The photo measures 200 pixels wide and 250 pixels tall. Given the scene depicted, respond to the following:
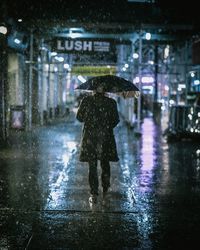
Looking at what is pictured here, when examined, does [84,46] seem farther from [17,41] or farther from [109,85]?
[109,85]

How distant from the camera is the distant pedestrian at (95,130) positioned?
861cm

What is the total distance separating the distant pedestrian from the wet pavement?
52cm

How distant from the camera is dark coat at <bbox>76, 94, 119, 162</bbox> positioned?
8.61 metres

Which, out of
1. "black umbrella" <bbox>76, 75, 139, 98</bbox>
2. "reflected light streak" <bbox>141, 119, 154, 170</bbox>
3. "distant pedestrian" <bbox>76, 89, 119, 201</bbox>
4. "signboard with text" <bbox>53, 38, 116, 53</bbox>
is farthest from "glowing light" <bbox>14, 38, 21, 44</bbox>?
"distant pedestrian" <bbox>76, 89, 119, 201</bbox>

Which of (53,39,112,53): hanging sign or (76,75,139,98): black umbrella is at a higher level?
(53,39,112,53): hanging sign

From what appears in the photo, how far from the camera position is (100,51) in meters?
22.0

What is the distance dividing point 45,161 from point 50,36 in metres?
11.8

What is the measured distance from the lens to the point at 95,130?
8.66 m

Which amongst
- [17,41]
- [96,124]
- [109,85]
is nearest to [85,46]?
[17,41]

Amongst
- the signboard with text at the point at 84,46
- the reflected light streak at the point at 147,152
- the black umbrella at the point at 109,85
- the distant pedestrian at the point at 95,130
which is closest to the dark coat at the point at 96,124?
the distant pedestrian at the point at 95,130

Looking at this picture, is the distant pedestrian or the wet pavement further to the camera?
the distant pedestrian

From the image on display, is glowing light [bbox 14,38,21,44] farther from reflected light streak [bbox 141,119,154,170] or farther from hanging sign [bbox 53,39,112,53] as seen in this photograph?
reflected light streak [bbox 141,119,154,170]

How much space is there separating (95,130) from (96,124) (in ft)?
0.33

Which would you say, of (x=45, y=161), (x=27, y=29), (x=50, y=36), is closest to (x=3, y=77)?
(x=45, y=161)
